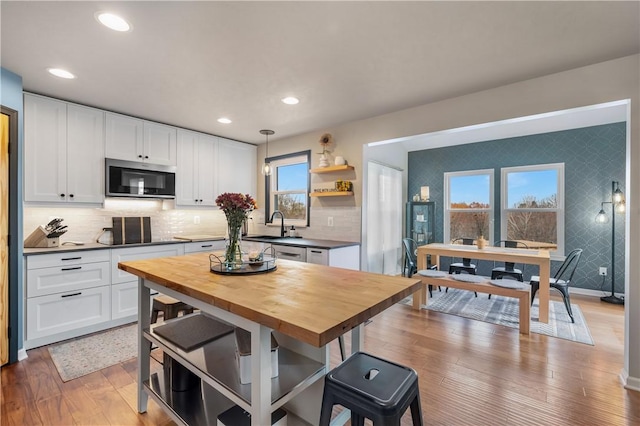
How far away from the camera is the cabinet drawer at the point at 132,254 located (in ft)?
10.2

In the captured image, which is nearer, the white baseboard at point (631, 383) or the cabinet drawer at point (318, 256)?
the white baseboard at point (631, 383)

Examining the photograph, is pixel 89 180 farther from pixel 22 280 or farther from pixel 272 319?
pixel 272 319

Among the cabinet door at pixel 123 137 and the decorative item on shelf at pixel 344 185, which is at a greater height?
the cabinet door at pixel 123 137

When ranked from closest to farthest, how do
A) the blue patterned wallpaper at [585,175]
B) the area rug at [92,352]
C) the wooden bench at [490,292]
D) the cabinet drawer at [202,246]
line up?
the area rug at [92,352] < the wooden bench at [490,292] < the cabinet drawer at [202,246] < the blue patterned wallpaper at [585,175]

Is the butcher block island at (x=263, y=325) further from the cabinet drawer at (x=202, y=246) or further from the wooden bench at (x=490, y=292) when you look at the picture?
the wooden bench at (x=490, y=292)

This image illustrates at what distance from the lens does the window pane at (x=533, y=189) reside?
4.72 metres

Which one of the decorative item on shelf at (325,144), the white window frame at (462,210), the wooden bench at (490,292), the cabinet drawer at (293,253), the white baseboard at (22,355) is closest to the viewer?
the white baseboard at (22,355)

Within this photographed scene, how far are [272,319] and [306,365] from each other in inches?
27.6

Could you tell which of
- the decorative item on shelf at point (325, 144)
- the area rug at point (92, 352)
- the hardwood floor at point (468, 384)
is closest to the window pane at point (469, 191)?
the hardwood floor at point (468, 384)

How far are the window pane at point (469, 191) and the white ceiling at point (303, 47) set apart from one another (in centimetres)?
309

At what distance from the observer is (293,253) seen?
11.3 ft

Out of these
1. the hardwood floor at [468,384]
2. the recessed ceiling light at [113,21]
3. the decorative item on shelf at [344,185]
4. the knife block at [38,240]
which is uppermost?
the recessed ceiling light at [113,21]

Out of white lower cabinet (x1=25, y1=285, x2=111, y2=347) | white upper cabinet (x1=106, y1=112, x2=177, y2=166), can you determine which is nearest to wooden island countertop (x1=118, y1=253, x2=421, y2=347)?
white lower cabinet (x1=25, y1=285, x2=111, y2=347)

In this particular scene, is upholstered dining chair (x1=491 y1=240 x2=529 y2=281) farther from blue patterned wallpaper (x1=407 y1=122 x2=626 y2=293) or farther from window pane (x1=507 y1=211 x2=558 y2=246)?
blue patterned wallpaper (x1=407 y1=122 x2=626 y2=293)
